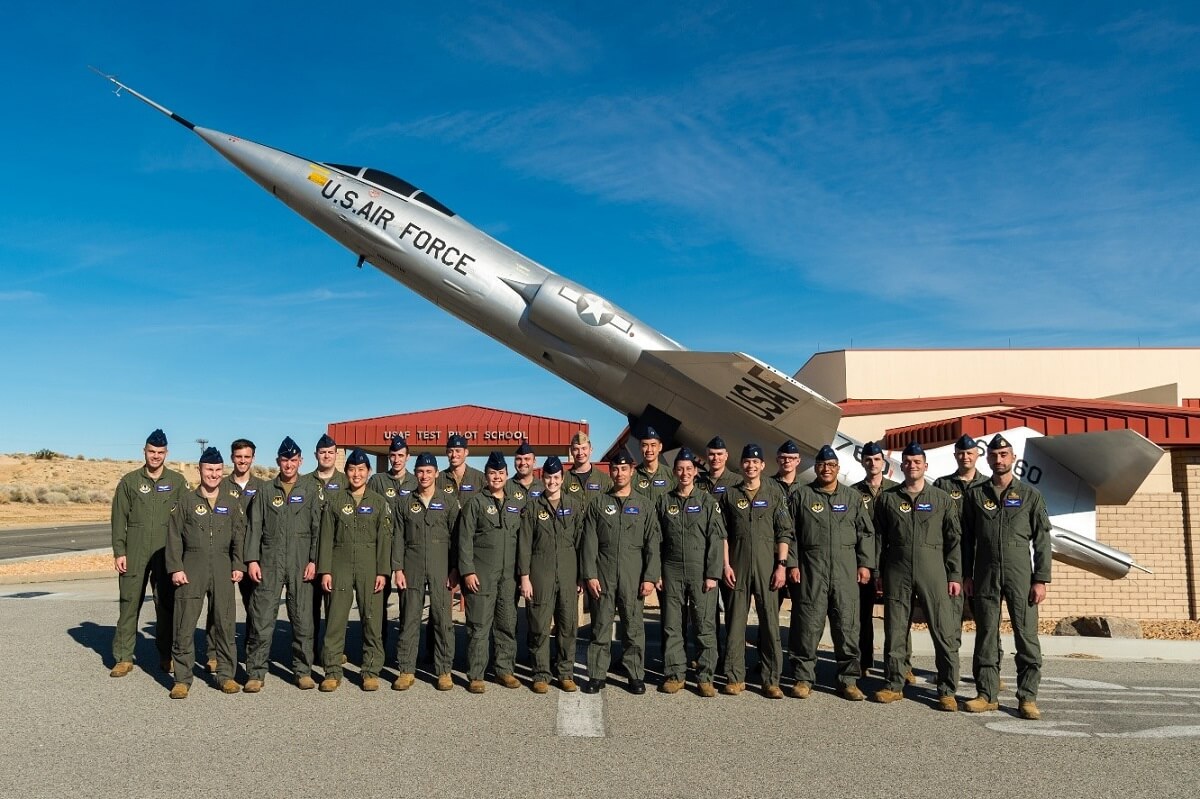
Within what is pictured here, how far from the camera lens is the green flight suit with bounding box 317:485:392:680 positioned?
5824 millimetres

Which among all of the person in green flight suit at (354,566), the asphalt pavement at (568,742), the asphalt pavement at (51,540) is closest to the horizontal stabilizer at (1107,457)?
the asphalt pavement at (568,742)

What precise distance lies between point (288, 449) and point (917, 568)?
473cm

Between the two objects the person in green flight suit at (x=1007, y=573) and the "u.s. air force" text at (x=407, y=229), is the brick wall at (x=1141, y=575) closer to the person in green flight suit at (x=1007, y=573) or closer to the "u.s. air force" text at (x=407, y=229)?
the person in green flight suit at (x=1007, y=573)

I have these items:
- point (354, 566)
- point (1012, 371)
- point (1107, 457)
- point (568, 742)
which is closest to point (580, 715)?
point (568, 742)

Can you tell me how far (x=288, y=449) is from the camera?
612cm

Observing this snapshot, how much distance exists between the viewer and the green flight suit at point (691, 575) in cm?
588

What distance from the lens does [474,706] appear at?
5.38 metres

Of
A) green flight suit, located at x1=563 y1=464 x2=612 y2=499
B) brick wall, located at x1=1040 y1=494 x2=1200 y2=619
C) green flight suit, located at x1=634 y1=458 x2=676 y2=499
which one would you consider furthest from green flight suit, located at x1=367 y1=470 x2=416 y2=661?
brick wall, located at x1=1040 y1=494 x2=1200 y2=619

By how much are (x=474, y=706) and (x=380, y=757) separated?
1.14 meters

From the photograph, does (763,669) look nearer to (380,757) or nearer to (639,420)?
(380,757)

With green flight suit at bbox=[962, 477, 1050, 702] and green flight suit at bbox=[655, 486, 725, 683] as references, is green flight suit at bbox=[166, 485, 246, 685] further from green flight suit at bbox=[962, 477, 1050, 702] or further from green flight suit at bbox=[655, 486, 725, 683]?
green flight suit at bbox=[962, 477, 1050, 702]

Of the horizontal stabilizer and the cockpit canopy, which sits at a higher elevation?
the cockpit canopy

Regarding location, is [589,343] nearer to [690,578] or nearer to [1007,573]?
[690,578]

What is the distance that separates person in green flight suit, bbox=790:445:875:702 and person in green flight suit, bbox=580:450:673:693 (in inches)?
42.9
